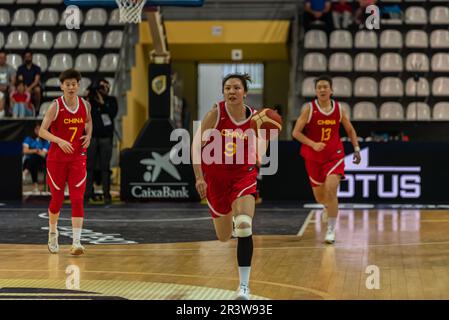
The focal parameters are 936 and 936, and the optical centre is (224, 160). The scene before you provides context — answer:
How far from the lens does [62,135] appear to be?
10.8 meters

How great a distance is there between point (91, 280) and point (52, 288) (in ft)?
1.90

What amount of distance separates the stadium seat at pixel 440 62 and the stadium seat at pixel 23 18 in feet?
34.8

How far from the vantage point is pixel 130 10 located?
15930 millimetres

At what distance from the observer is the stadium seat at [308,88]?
22534 mm

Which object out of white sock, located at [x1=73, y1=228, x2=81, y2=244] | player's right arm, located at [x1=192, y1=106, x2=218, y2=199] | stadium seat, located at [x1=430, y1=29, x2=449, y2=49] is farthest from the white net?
stadium seat, located at [x1=430, y1=29, x2=449, y2=49]

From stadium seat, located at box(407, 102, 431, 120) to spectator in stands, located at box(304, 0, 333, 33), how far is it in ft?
10.6

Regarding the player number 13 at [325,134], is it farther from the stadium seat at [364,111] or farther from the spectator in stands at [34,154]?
the stadium seat at [364,111]

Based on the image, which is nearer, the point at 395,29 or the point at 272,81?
the point at 395,29

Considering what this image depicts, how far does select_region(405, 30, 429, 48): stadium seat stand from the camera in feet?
77.5

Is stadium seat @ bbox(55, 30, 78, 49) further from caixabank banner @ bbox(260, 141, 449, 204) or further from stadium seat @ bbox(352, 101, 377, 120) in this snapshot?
caixabank banner @ bbox(260, 141, 449, 204)

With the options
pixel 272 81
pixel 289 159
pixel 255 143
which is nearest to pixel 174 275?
pixel 255 143

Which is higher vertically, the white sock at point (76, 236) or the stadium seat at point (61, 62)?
the stadium seat at point (61, 62)

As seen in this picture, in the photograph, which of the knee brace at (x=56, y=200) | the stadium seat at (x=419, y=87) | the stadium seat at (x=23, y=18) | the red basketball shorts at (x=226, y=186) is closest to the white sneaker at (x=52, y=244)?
the knee brace at (x=56, y=200)

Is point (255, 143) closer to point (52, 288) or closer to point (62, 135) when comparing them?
point (52, 288)
